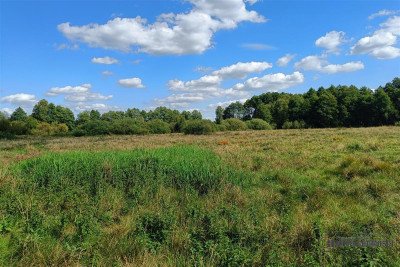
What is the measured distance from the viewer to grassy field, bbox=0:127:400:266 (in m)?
4.27

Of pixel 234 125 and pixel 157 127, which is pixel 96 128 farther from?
pixel 234 125

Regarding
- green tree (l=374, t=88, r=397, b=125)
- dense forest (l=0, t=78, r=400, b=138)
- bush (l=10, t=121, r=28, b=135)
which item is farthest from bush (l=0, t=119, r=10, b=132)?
green tree (l=374, t=88, r=397, b=125)

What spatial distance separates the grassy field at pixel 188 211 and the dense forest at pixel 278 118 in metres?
30.6

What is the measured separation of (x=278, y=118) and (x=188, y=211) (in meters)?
77.2

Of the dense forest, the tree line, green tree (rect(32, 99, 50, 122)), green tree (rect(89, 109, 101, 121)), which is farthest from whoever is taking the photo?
green tree (rect(89, 109, 101, 121))

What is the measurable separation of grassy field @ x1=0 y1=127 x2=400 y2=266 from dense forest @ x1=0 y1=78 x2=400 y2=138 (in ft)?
100

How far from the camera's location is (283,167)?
1076 cm

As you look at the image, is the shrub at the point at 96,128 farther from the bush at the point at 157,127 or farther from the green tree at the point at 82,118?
the green tree at the point at 82,118

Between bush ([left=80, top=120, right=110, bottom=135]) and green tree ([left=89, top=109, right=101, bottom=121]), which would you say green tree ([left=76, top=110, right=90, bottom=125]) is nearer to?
green tree ([left=89, top=109, right=101, bottom=121])

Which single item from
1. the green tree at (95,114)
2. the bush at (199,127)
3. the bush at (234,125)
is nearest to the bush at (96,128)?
the bush at (199,127)

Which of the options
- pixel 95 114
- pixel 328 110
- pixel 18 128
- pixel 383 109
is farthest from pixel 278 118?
pixel 18 128

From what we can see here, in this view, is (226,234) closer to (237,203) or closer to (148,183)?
(237,203)

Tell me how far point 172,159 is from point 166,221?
4.60 metres

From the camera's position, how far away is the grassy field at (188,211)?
4266 mm
